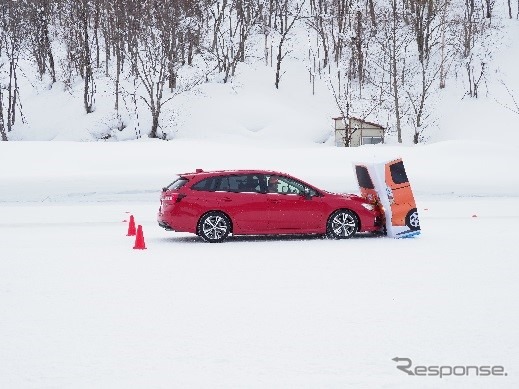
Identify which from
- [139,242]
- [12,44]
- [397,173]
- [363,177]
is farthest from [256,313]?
[12,44]

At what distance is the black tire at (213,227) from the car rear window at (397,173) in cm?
366

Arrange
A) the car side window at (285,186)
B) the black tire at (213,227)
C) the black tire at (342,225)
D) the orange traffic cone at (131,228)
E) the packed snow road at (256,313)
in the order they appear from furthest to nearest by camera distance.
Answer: the orange traffic cone at (131,228) < the black tire at (342,225) < the car side window at (285,186) < the black tire at (213,227) < the packed snow road at (256,313)

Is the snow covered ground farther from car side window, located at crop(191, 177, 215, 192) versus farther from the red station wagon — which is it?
car side window, located at crop(191, 177, 215, 192)

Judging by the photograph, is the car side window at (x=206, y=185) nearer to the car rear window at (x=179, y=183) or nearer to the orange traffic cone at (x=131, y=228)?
the car rear window at (x=179, y=183)

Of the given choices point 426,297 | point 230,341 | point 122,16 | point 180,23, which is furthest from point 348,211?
point 122,16

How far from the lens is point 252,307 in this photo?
830 centimetres

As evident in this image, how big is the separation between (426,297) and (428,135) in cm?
5029

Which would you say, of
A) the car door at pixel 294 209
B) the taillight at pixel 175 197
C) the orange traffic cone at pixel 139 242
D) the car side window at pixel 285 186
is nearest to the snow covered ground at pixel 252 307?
the orange traffic cone at pixel 139 242

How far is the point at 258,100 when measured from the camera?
201ft

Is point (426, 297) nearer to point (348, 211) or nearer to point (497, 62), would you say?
point (348, 211)

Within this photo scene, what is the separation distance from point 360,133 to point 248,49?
1935cm

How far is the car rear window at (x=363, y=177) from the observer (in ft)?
53.2

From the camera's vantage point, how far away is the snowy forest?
5984 cm

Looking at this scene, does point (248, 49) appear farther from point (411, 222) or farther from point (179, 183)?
point (411, 222)
